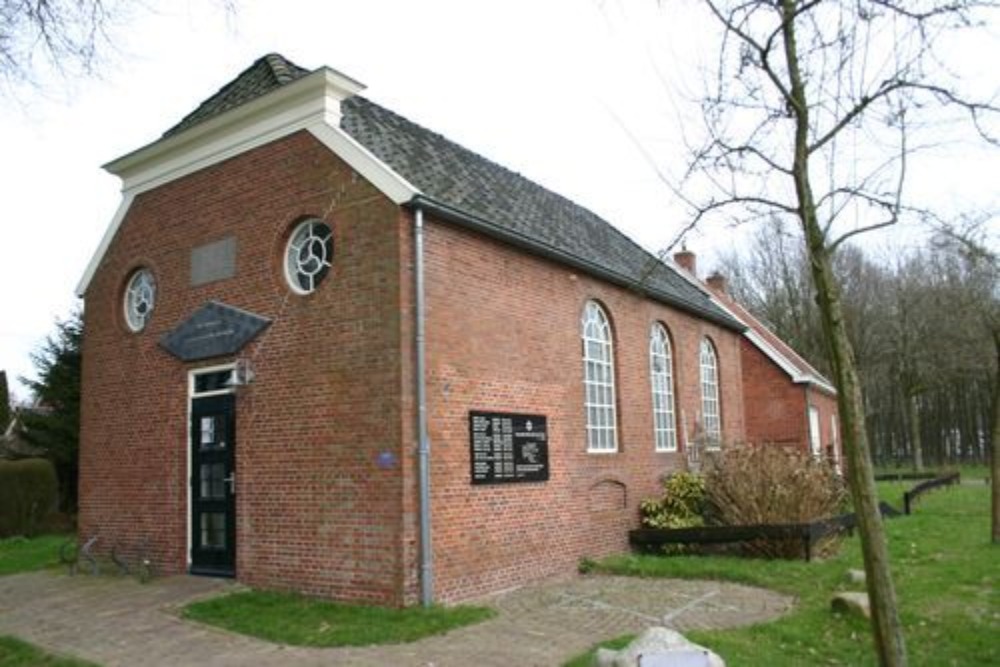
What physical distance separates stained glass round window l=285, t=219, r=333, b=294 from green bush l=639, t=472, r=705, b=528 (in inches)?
298

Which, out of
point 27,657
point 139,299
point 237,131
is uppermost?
point 237,131

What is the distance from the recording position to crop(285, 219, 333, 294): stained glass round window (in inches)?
438

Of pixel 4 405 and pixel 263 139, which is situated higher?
pixel 263 139

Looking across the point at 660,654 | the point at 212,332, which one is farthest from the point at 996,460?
the point at 212,332

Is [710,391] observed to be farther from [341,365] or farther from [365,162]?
[365,162]

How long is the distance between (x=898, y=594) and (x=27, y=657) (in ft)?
30.8

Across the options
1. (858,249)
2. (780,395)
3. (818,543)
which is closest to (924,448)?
(858,249)

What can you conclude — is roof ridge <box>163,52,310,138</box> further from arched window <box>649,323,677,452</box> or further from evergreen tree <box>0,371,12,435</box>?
evergreen tree <box>0,371,12,435</box>

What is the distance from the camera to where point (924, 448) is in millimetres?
53688

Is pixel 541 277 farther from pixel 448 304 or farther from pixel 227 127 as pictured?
pixel 227 127

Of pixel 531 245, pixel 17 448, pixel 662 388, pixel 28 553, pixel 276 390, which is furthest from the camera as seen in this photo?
pixel 17 448

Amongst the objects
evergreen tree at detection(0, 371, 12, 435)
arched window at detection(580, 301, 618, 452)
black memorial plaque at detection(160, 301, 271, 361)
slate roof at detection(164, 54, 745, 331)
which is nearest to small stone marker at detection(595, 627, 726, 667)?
slate roof at detection(164, 54, 745, 331)

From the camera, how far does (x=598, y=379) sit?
14836 millimetres

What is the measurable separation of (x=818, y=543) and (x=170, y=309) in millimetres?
10700
